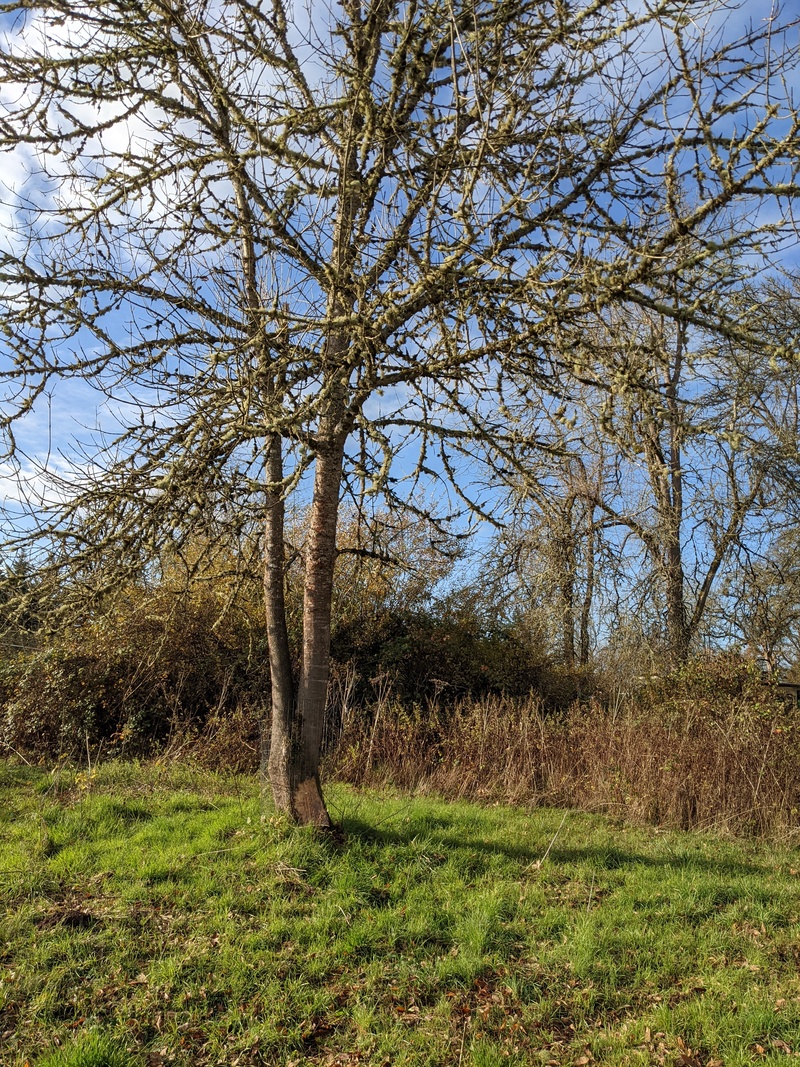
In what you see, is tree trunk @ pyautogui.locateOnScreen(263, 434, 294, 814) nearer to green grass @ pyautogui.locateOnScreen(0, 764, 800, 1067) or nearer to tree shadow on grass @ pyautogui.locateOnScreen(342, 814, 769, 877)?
green grass @ pyautogui.locateOnScreen(0, 764, 800, 1067)

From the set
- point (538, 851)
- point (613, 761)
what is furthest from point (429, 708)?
point (538, 851)

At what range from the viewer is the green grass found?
144 inches

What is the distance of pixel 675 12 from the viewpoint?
396 cm

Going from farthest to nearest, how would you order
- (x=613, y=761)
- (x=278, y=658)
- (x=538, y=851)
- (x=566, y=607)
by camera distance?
(x=566, y=607), (x=613, y=761), (x=538, y=851), (x=278, y=658)

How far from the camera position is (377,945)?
4.41 metres

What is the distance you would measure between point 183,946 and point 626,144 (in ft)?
19.6

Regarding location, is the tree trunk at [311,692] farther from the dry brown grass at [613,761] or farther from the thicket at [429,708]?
the dry brown grass at [613,761]

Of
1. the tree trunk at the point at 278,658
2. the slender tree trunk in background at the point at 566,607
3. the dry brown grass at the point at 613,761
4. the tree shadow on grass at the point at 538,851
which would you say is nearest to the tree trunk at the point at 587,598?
the slender tree trunk in background at the point at 566,607

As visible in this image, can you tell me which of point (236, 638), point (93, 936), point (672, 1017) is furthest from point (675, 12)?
point (236, 638)

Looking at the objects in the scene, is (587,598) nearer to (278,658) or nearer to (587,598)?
(587,598)

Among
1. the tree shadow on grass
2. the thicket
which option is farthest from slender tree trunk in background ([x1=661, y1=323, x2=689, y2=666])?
the tree shadow on grass

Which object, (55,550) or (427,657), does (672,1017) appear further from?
(427,657)

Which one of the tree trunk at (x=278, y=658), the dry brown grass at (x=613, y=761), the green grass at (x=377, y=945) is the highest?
the tree trunk at (x=278, y=658)

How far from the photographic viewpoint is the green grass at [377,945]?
3.65 m
